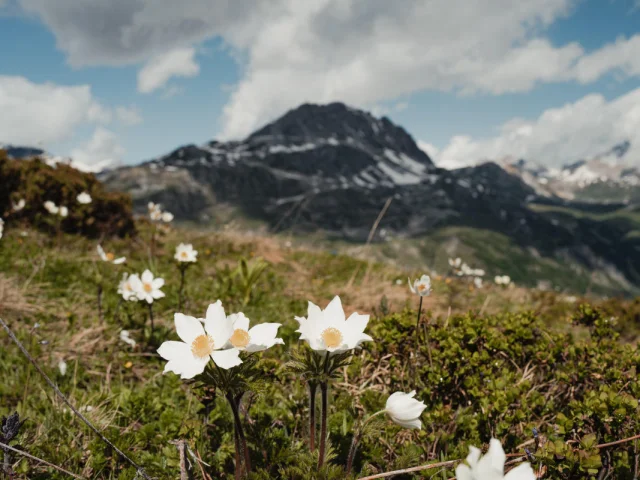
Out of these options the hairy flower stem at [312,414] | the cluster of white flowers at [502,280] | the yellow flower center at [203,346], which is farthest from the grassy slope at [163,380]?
the cluster of white flowers at [502,280]

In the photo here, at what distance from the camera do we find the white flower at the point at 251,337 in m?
1.91

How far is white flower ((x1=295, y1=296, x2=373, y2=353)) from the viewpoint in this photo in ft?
6.10

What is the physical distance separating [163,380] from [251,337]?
277cm

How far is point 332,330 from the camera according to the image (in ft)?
6.58

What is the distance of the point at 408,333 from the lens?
371 cm

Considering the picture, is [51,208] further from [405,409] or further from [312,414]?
[405,409]

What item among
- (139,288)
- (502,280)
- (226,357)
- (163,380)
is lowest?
(226,357)

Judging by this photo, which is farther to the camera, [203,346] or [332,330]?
[332,330]

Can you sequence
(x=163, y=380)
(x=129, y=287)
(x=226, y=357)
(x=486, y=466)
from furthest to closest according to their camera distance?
(x=129, y=287) < (x=163, y=380) < (x=226, y=357) < (x=486, y=466)

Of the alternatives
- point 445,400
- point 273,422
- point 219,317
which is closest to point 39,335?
point 273,422

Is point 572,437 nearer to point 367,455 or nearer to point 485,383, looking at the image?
point 485,383

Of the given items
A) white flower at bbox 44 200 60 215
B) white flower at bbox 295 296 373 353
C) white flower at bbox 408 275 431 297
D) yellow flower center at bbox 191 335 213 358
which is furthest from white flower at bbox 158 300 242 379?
white flower at bbox 44 200 60 215

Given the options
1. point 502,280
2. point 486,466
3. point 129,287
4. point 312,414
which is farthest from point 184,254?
point 502,280

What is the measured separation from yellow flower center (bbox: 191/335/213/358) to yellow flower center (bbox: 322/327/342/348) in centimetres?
51
